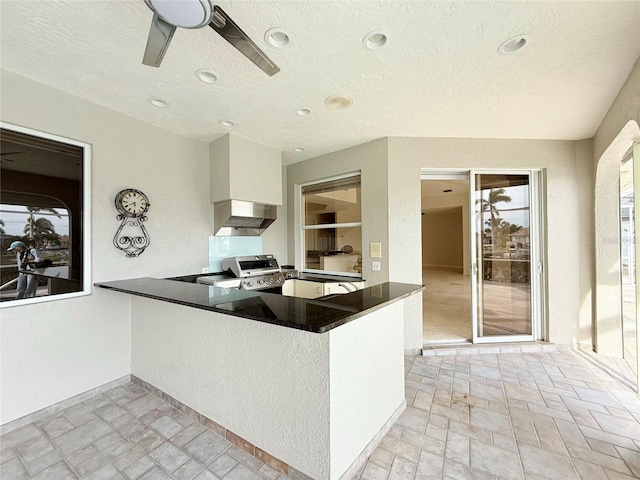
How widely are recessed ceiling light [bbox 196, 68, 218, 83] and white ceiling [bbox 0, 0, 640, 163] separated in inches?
1.9

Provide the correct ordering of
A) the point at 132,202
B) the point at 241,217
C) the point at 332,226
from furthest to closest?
the point at 332,226 < the point at 241,217 < the point at 132,202

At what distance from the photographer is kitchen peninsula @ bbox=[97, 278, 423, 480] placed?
129 centimetres

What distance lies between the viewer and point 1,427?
181cm

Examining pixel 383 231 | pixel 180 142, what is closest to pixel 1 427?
pixel 180 142

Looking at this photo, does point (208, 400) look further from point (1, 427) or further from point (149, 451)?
point (1, 427)

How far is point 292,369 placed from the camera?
1.38m

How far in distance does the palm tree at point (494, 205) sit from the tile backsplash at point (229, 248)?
3.00 meters

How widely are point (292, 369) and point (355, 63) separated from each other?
1.98 meters

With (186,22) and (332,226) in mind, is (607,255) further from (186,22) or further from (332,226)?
(186,22)

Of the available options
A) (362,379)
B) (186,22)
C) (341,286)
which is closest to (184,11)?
(186,22)

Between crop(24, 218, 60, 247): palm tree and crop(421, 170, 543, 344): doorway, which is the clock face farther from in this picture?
crop(421, 170, 543, 344): doorway

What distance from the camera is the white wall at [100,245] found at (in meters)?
1.90

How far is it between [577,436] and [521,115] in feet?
8.61

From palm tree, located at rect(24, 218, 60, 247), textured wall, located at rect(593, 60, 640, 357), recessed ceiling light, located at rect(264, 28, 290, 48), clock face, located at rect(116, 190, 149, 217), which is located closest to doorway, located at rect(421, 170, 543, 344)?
textured wall, located at rect(593, 60, 640, 357)
